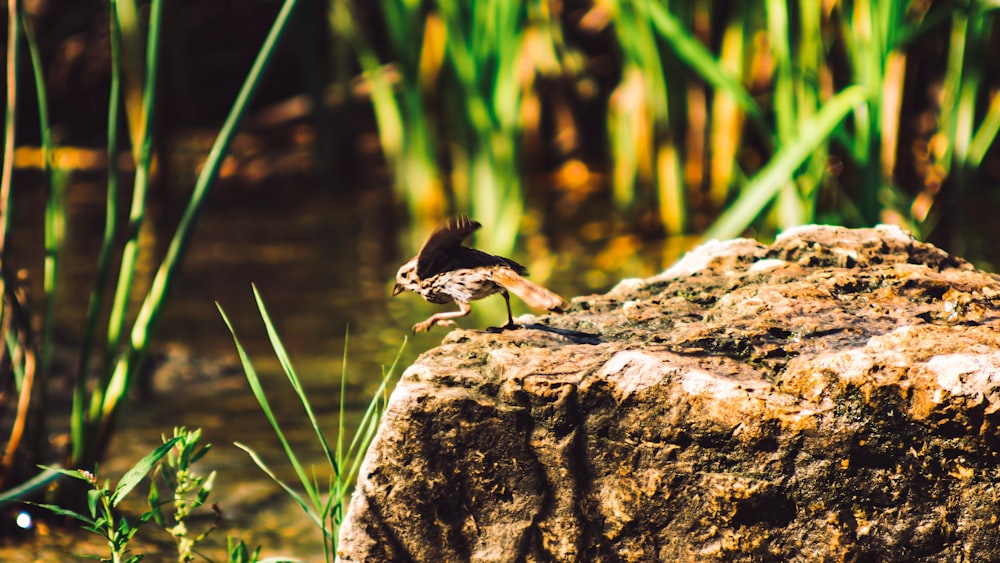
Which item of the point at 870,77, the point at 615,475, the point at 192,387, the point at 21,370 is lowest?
the point at 192,387

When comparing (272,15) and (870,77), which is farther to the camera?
(272,15)

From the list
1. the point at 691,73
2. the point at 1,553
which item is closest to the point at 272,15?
the point at 691,73

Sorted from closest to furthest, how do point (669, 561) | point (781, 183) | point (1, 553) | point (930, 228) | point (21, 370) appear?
point (669, 561)
point (1, 553)
point (21, 370)
point (781, 183)
point (930, 228)

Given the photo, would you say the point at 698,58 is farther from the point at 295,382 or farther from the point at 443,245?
the point at 295,382

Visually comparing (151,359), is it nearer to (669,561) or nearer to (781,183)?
(781,183)

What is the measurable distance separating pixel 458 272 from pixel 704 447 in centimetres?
61

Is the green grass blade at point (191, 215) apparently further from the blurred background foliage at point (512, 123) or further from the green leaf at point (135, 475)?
the green leaf at point (135, 475)

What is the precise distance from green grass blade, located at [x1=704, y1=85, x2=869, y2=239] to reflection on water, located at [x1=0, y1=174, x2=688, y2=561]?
3.81 feet

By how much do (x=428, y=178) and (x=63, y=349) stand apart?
2.47 meters

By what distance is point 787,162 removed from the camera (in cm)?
370

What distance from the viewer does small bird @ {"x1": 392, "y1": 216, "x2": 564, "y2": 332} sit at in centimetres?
202

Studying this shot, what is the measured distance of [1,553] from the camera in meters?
2.54

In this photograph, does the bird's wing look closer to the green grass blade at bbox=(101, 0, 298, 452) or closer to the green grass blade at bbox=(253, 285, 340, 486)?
the green grass blade at bbox=(253, 285, 340, 486)

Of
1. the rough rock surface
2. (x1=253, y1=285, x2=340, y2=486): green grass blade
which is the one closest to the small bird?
the rough rock surface
